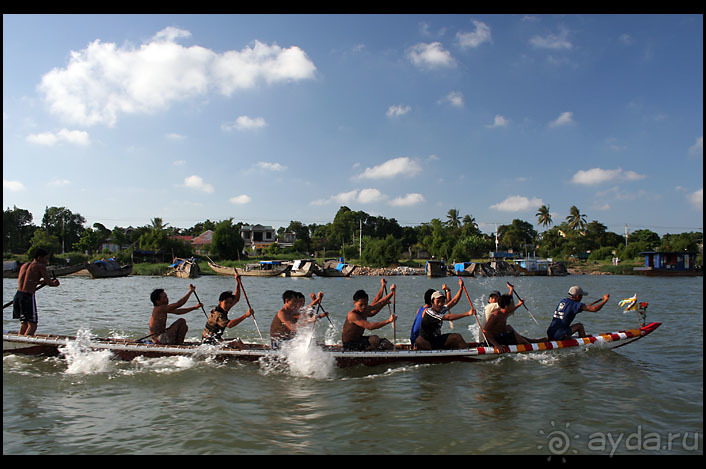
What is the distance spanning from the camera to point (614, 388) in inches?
325

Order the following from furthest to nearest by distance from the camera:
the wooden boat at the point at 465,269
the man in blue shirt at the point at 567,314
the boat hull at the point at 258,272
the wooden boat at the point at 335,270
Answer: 1. the wooden boat at the point at 465,269
2. the wooden boat at the point at 335,270
3. the boat hull at the point at 258,272
4. the man in blue shirt at the point at 567,314

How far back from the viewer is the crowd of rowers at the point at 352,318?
946 centimetres

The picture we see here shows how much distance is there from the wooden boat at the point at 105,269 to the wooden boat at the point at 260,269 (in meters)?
11.9

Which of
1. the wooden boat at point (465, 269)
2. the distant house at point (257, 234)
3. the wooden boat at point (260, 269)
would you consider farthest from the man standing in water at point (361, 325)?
the distant house at point (257, 234)

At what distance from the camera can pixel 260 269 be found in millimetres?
62094

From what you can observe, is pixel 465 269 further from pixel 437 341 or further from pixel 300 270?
pixel 437 341

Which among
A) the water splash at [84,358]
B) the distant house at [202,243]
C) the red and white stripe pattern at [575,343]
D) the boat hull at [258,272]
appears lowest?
the boat hull at [258,272]

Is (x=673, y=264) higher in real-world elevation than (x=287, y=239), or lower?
lower

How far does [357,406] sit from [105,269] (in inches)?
2205

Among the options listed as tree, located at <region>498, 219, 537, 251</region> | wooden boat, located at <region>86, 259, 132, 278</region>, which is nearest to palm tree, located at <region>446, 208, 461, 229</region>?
tree, located at <region>498, 219, 537, 251</region>

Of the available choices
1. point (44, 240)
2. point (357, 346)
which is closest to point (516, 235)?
point (44, 240)

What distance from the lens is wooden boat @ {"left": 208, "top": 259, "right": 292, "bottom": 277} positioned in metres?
60.9

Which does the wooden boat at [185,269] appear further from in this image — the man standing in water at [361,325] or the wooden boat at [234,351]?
the man standing in water at [361,325]
